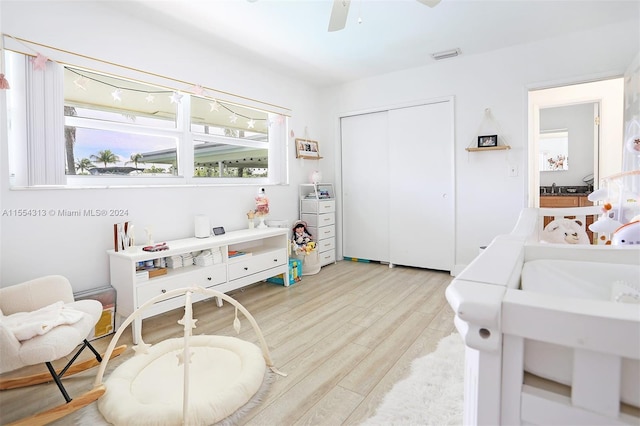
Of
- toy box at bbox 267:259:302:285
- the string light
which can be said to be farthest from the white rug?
the string light

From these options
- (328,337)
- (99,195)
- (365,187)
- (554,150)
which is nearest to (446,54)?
(365,187)

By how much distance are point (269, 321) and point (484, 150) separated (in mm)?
2867

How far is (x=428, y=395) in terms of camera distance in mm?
1638

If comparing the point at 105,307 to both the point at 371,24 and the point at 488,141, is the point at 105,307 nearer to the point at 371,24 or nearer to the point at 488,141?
the point at 371,24

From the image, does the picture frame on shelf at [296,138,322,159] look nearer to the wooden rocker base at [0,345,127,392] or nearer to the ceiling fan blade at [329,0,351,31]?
the ceiling fan blade at [329,0,351,31]

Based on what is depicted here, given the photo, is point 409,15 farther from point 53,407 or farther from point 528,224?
point 53,407

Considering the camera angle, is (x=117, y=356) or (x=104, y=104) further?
(x=104, y=104)

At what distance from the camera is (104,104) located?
8.66 ft

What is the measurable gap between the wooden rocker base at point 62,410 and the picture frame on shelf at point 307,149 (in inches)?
129

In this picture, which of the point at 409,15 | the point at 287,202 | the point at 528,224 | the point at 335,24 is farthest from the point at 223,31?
the point at 528,224

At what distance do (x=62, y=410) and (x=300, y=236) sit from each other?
276cm

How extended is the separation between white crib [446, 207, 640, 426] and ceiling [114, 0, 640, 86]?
2.63 m

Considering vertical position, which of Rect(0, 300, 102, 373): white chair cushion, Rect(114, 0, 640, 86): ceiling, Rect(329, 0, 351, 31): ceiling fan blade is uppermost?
Rect(114, 0, 640, 86): ceiling

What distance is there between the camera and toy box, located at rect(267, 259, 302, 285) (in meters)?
3.72
